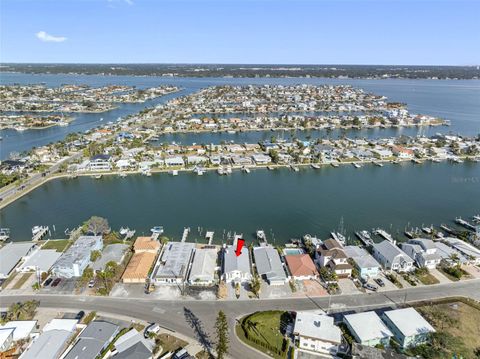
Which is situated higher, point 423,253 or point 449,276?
point 423,253

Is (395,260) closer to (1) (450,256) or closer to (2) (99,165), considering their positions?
(1) (450,256)

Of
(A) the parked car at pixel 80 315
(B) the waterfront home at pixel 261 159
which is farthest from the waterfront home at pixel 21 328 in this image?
(B) the waterfront home at pixel 261 159

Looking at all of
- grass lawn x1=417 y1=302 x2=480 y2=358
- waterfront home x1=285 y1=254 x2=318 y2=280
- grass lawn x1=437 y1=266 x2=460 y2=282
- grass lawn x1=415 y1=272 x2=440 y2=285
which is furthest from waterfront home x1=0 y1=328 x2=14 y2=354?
grass lawn x1=437 y1=266 x2=460 y2=282

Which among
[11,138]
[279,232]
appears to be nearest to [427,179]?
[279,232]

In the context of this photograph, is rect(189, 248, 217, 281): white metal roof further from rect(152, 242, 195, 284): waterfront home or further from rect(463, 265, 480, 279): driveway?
rect(463, 265, 480, 279): driveway

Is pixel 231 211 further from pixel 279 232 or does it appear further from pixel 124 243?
pixel 124 243

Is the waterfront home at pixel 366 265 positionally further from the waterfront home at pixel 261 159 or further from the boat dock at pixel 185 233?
the waterfront home at pixel 261 159

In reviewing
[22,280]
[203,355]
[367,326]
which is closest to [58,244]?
[22,280]
